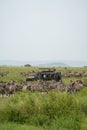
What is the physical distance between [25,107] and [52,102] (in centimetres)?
150

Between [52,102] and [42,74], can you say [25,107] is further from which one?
[42,74]

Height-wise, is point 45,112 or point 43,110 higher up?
point 43,110

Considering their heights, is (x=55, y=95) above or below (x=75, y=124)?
above

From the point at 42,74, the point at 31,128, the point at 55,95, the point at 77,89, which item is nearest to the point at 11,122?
the point at 31,128

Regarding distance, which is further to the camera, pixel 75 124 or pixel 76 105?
pixel 76 105

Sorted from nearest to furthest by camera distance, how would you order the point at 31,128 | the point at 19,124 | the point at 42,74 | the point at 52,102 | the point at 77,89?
the point at 31,128, the point at 19,124, the point at 52,102, the point at 77,89, the point at 42,74

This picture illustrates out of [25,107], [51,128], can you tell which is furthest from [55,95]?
[51,128]

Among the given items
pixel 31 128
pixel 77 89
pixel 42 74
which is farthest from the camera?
pixel 42 74

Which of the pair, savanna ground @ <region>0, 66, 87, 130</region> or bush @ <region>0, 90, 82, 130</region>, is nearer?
savanna ground @ <region>0, 66, 87, 130</region>

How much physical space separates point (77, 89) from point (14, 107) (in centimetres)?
908

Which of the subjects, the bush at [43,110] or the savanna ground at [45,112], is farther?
the bush at [43,110]

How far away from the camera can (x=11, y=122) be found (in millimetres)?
17359

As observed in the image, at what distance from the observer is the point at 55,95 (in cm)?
1867

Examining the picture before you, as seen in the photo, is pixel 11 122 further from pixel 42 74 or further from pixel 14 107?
pixel 42 74
